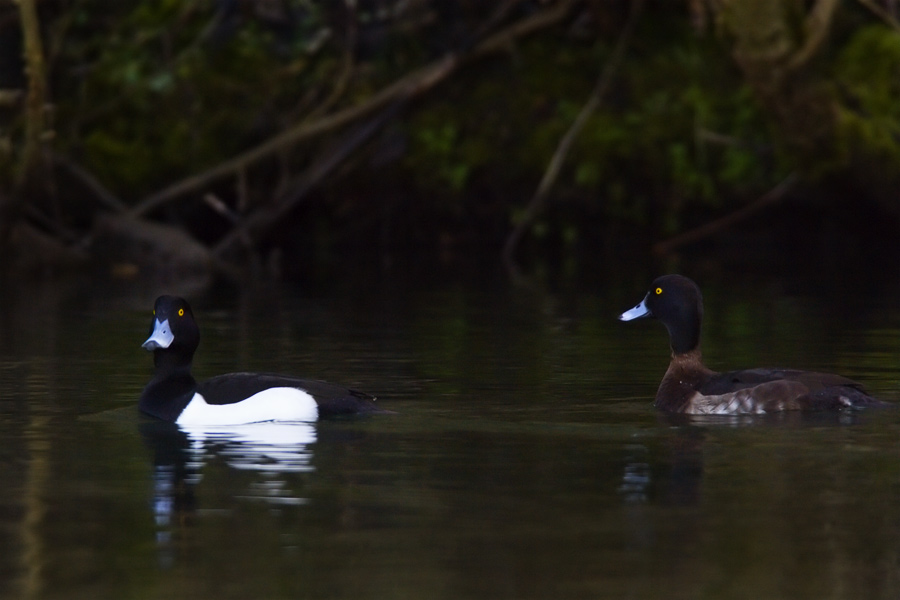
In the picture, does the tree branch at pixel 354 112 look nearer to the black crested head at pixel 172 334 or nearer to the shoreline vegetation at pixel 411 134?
the shoreline vegetation at pixel 411 134

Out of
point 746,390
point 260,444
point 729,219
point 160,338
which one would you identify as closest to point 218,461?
point 260,444

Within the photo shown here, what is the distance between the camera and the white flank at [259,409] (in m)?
9.48

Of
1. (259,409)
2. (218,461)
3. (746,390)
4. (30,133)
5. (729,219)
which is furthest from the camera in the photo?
(729,219)

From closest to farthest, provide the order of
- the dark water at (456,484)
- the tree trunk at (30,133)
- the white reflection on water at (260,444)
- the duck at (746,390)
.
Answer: the dark water at (456,484), the white reflection on water at (260,444), the duck at (746,390), the tree trunk at (30,133)

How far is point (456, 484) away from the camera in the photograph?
7.65 metres

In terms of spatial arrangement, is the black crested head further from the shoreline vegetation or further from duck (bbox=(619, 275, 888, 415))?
the shoreline vegetation

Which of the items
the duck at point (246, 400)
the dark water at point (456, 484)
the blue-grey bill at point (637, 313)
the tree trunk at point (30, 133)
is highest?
the tree trunk at point (30, 133)

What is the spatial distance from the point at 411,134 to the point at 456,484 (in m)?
17.9

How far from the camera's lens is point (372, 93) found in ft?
79.6

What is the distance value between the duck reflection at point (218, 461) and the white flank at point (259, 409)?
0.06 meters

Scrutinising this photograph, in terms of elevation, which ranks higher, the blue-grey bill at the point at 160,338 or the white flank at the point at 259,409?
the blue-grey bill at the point at 160,338

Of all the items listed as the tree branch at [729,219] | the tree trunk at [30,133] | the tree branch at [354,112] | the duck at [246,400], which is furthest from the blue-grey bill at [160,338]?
the tree branch at [729,219]

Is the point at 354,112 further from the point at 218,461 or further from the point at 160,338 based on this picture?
the point at 218,461

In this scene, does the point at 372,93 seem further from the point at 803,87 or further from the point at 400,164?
the point at 803,87
